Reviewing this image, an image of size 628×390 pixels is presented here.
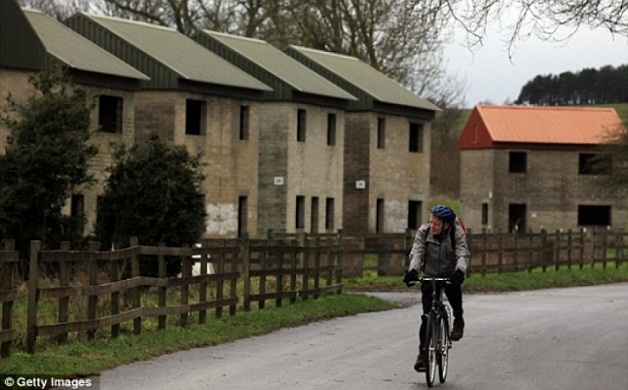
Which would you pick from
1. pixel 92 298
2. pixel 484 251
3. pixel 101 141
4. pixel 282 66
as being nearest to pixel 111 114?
pixel 101 141

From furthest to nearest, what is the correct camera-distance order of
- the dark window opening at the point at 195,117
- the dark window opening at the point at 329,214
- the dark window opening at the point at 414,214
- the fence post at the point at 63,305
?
the dark window opening at the point at 414,214
the dark window opening at the point at 329,214
the dark window opening at the point at 195,117
the fence post at the point at 63,305

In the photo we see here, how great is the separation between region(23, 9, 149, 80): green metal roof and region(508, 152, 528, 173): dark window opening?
3581cm

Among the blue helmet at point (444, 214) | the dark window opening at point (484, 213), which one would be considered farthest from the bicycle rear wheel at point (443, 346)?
the dark window opening at point (484, 213)

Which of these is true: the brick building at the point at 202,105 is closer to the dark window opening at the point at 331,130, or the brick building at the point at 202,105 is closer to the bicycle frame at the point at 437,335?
the dark window opening at the point at 331,130

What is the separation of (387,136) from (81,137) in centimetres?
2919

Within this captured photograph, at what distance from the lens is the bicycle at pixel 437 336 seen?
15739 millimetres

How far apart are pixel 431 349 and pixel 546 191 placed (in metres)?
65.5

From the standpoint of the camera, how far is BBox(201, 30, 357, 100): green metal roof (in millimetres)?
58281

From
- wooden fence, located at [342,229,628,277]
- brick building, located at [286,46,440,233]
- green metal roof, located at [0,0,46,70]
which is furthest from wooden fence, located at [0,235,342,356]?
brick building, located at [286,46,440,233]

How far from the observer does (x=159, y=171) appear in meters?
37.1

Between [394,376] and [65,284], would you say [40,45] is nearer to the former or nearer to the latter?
[65,284]

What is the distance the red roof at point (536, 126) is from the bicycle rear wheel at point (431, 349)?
6536 cm

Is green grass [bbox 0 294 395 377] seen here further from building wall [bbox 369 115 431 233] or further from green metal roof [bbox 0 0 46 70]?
building wall [bbox 369 115 431 233]

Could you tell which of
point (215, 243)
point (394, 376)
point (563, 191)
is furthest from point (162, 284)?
Answer: point (563, 191)
